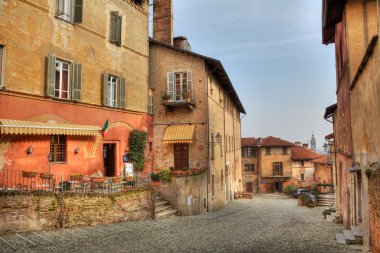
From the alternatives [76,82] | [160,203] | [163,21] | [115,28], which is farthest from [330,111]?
[76,82]

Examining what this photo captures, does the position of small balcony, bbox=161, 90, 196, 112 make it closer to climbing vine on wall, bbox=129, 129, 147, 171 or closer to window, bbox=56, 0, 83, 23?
climbing vine on wall, bbox=129, 129, 147, 171

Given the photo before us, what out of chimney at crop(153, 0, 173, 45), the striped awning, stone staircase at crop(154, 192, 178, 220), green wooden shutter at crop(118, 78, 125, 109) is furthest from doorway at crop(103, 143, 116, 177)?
chimney at crop(153, 0, 173, 45)

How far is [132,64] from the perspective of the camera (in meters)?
18.9

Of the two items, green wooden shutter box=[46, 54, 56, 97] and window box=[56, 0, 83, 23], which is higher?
window box=[56, 0, 83, 23]

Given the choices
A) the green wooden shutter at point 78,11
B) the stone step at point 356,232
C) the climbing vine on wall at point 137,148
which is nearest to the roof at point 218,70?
the climbing vine on wall at point 137,148

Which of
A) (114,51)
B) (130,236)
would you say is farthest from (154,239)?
(114,51)

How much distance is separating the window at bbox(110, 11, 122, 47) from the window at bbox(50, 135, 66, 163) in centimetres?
637

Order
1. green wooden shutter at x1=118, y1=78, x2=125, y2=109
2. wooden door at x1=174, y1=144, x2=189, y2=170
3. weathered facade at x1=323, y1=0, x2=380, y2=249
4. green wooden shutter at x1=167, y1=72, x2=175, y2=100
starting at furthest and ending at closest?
green wooden shutter at x1=167, y1=72, x2=175, y2=100, wooden door at x1=174, y1=144, x2=189, y2=170, green wooden shutter at x1=118, y1=78, x2=125, y2=109, weathered facade at x1=323, y1=0, x2=380, y2=249

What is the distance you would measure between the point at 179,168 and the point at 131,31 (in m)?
9.20

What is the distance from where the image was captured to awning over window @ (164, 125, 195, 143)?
19.4m

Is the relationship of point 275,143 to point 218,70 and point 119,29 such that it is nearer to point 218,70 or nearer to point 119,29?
Answer: point 218,70

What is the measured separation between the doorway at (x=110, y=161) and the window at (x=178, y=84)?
534 cm

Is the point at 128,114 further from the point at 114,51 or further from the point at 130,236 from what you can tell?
the point at 130,236

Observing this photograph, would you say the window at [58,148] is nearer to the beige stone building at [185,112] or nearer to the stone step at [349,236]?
the beige stone building at [185,112]
